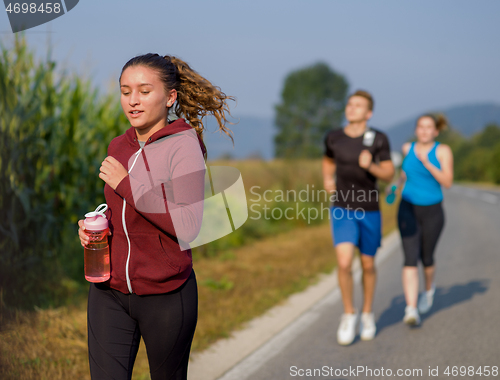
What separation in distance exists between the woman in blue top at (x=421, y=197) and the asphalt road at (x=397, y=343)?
476 millimetres

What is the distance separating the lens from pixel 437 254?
919cm

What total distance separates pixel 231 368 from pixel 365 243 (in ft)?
5.51

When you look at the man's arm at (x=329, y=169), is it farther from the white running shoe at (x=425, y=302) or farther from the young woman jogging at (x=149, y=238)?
the young woman jogging at (x=149, y=238)

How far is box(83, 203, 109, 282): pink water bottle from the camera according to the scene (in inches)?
83.9

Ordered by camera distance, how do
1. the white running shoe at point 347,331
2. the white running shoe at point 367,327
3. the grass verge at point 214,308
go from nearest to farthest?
the grass verge at point 214,308, the white running shoe at point 347,331, the white running shoe at point 367,327

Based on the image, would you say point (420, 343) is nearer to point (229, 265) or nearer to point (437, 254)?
point (229, 265)

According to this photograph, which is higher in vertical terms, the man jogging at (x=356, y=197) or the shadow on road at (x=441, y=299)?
the man jogging at (x=356, y=197)

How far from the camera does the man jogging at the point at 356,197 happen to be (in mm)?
4551

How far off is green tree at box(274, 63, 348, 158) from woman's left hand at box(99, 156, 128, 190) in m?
65.3

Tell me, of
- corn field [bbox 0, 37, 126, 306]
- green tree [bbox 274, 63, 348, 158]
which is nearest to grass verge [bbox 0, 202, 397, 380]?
corn field [bbox 0, 37, 126, 306]

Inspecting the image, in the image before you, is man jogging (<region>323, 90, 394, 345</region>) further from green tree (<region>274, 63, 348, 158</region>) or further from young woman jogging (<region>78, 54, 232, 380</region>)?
green tree (<region>274, 63, 348, 158</region>)

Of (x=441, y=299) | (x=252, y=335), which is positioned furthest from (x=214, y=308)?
(x=441, y=299)

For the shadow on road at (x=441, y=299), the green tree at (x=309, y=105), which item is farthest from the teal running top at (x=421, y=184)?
the green tree at (x=309, y=105)

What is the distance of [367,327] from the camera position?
4.73 metres
